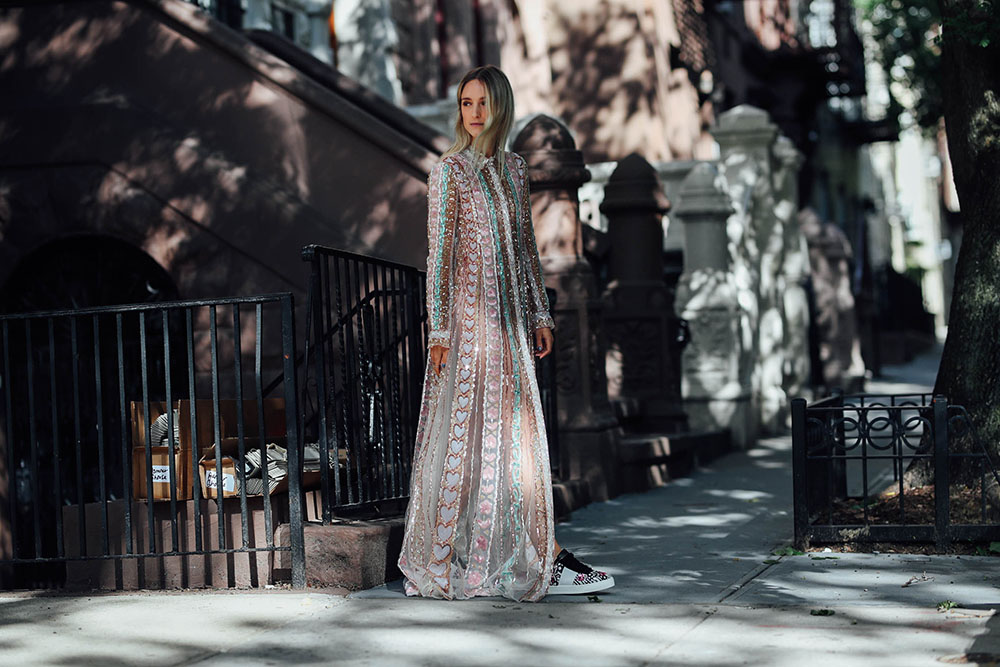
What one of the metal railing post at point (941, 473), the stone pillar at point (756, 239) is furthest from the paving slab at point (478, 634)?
the stone pillar at point (756, 239)

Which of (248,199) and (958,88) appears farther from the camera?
(248,199)

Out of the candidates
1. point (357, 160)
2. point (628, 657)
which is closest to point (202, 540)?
point (628, 657)

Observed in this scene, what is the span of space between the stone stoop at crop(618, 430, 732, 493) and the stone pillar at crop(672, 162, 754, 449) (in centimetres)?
97

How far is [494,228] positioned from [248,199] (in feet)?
12.6

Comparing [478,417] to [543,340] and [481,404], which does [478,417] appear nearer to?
[481,404]

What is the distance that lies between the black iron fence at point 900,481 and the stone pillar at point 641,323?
4.23 m

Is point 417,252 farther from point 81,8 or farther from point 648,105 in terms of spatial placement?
point 648,105

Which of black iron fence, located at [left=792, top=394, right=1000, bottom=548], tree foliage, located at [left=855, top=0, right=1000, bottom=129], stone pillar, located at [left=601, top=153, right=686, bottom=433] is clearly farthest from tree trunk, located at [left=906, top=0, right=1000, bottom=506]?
tree foliage, located at [left=855, top=0, right=1000, bottom=129]

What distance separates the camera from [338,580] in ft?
21.8

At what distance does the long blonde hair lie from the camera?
6312mm

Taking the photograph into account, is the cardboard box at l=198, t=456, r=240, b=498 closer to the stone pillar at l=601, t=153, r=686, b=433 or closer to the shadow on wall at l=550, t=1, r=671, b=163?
the stone pillar at l=601, t=153, r=686, b=433

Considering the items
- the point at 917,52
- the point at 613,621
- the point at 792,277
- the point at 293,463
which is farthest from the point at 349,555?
the point at 917,52

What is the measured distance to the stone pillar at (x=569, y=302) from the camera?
980 cm

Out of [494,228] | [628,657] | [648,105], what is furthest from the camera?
[648,105]
